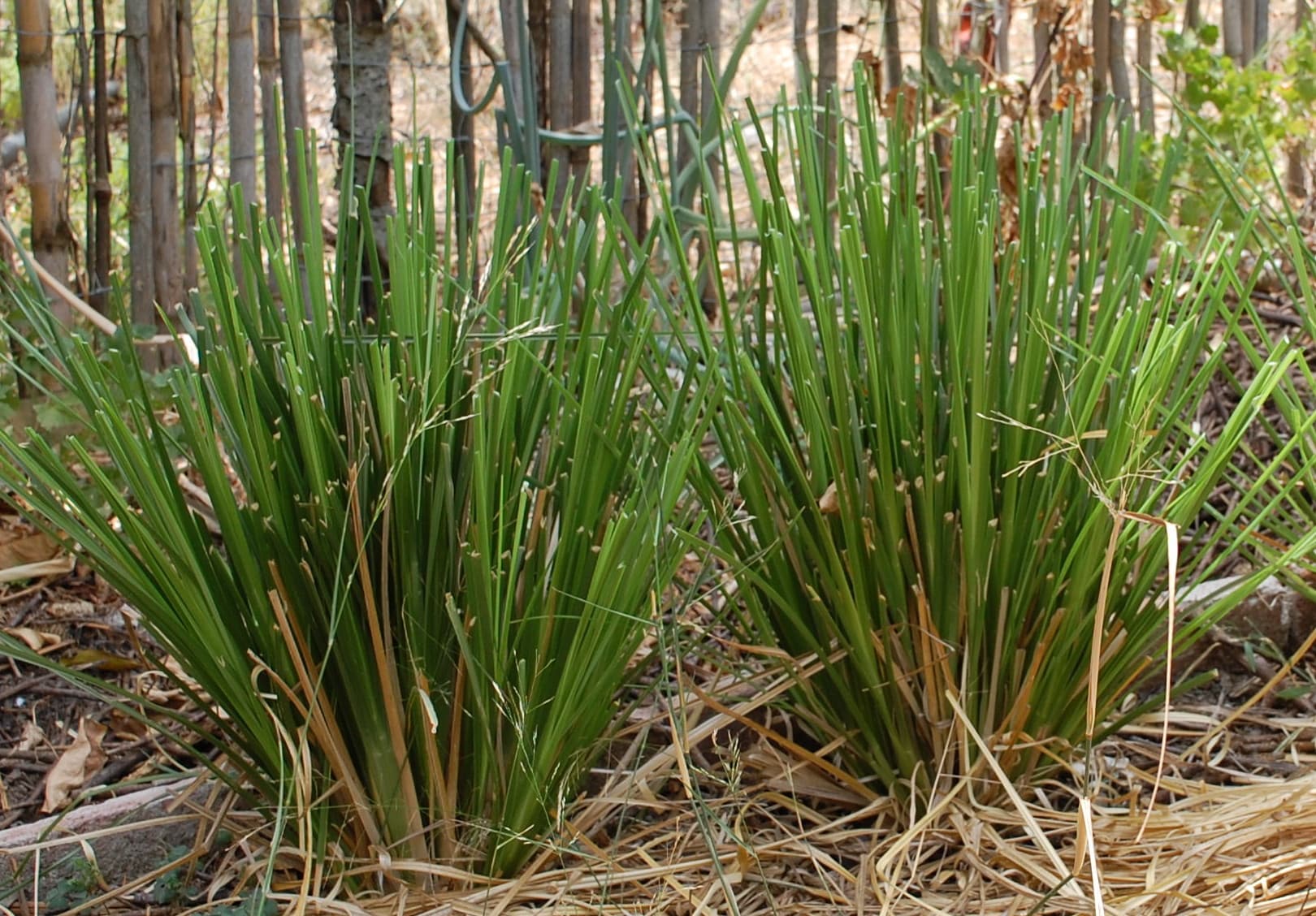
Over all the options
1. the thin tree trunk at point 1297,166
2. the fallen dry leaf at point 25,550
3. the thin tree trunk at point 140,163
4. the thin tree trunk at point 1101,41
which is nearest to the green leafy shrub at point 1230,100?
the thin tree trunk at point 1297,166

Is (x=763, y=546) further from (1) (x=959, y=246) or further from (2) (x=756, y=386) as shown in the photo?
(1) (x=959, y=246)

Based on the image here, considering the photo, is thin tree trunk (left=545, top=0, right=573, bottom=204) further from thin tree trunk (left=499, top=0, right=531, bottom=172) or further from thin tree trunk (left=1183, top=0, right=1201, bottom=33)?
thin tree trunk (left=1183, top=0, right=1201, bottom=33)

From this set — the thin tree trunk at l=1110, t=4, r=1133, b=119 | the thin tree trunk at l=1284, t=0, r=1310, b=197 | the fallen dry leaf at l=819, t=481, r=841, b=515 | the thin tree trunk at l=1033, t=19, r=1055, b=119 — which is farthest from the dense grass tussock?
the thin tree trunk at l=1110, t=4, r=1133, b=119

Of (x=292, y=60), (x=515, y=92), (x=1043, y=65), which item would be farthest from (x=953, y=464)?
(x=1043, y=65)

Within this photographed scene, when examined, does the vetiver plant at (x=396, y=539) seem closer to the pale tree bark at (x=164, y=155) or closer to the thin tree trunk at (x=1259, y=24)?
the pale tree bark at (x=164, y=155)

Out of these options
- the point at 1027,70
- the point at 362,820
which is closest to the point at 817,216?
the point at 362,820

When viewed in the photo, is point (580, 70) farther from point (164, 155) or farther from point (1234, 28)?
point (1234, 28)

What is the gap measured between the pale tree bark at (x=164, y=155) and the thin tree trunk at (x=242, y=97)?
96 mm

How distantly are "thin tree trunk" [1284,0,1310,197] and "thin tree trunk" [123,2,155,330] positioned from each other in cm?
222

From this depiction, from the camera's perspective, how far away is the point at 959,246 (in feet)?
3.59

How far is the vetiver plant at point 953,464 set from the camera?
111 centimetres

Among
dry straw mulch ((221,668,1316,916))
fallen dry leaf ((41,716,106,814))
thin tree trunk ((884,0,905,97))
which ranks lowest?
fallen dry leaf ((41,716,106,814))

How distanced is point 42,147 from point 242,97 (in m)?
0.39

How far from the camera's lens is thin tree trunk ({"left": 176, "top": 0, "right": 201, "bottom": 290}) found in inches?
86.9
